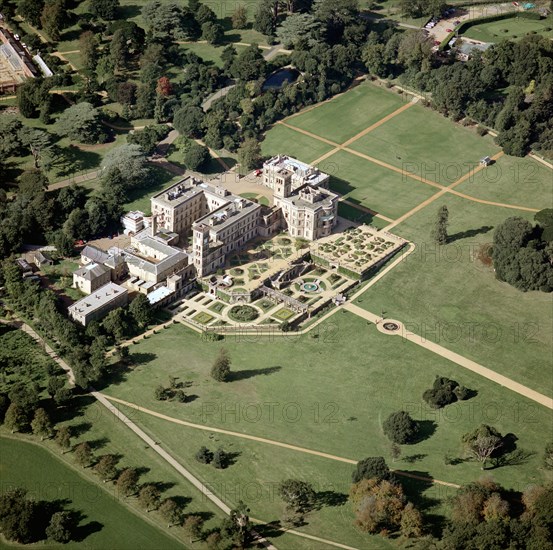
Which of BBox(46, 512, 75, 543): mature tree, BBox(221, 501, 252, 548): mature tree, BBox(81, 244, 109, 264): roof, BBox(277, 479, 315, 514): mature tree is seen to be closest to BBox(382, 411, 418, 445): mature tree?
BBox(277, 479, 315, 514): mature tree

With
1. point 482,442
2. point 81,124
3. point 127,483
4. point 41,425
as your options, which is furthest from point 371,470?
point 81,124

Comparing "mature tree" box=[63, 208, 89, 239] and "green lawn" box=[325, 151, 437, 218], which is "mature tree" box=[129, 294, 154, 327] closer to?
"mature tree" box=[63, 208, 89, 239]

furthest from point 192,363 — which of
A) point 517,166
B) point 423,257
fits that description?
point 517,166

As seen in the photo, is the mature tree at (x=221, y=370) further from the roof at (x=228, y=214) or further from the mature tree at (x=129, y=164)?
the mature tree at (x=129, y=164)

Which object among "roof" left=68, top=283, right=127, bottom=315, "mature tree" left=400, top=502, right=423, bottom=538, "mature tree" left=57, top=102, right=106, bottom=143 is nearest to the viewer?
"mature tree" left=400, top=502, right=423, bottom=538

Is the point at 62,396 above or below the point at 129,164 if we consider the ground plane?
below

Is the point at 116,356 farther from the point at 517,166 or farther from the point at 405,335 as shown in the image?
the point at 517,166

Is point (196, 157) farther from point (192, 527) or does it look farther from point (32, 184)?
point (192, 527)
